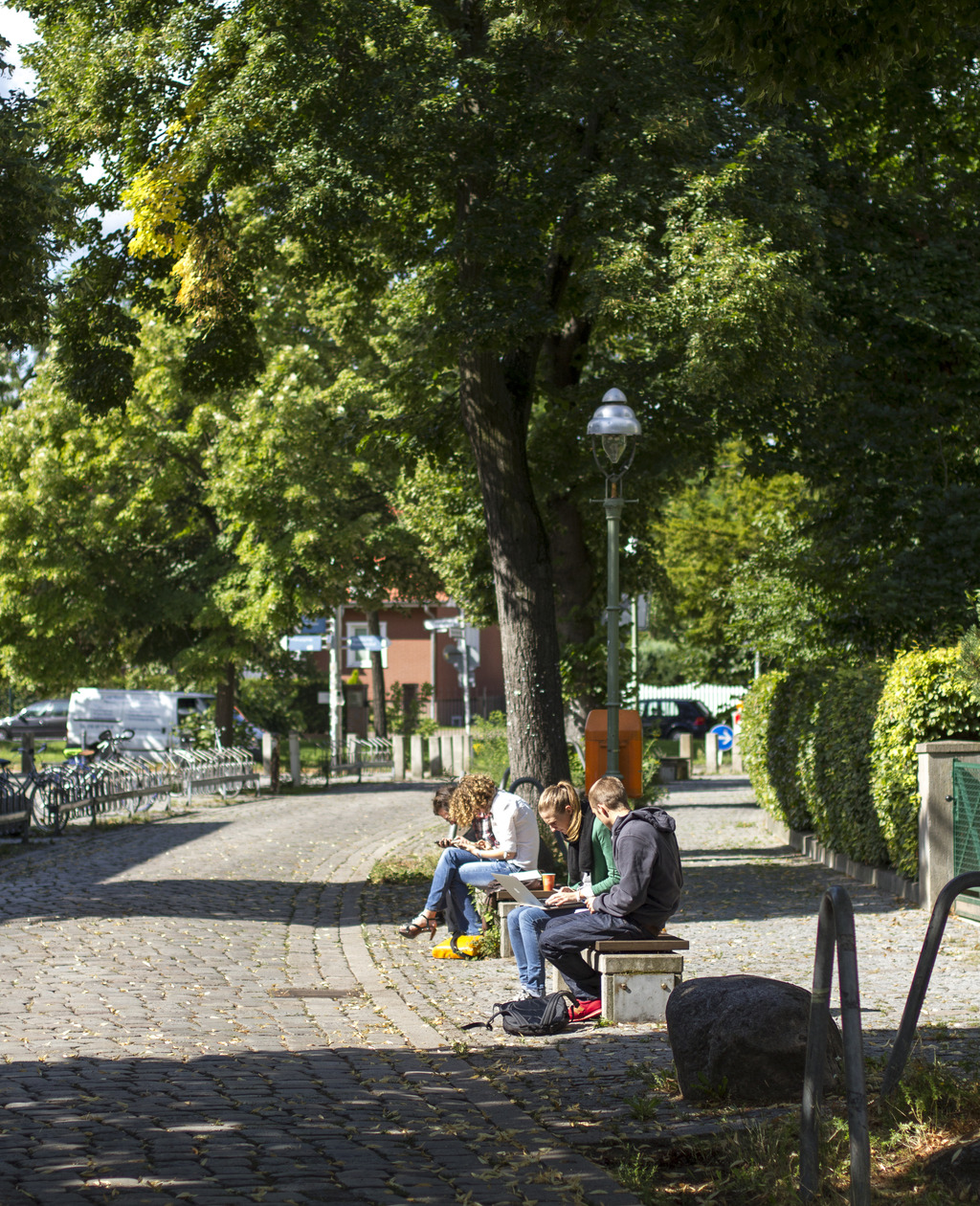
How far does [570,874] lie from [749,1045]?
3.37 metres

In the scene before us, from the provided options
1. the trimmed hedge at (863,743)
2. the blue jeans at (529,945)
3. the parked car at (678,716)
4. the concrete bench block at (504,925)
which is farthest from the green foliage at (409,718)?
the blue jeans at (529,945)

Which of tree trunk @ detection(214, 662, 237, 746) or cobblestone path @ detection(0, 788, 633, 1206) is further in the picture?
tree trunk @ detection(214, 662, 237, 746)

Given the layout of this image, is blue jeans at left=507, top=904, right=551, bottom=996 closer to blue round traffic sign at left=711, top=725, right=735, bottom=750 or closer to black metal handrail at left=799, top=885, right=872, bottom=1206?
black metal handrail at left=799, top=885, right=872, bottom=1206

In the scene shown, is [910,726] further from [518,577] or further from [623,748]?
[518,577]

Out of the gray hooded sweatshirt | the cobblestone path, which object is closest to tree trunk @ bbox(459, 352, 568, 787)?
Result: the cobblestone path

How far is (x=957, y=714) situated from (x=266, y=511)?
798 inches

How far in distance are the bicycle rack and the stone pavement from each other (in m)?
0.92

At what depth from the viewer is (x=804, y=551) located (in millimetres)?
20312

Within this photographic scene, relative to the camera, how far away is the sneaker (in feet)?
25.4

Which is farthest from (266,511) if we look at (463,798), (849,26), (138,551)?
(849,26)

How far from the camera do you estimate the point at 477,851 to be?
10672mm

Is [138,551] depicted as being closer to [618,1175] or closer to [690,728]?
[690,728]


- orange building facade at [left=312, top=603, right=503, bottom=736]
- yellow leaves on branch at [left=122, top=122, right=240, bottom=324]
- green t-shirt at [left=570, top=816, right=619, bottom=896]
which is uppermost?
yellow leaves on branch at [left=122, top=122, right=240, bottom=324]

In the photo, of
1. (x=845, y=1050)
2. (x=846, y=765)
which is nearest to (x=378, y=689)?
(x=846, y=765)
